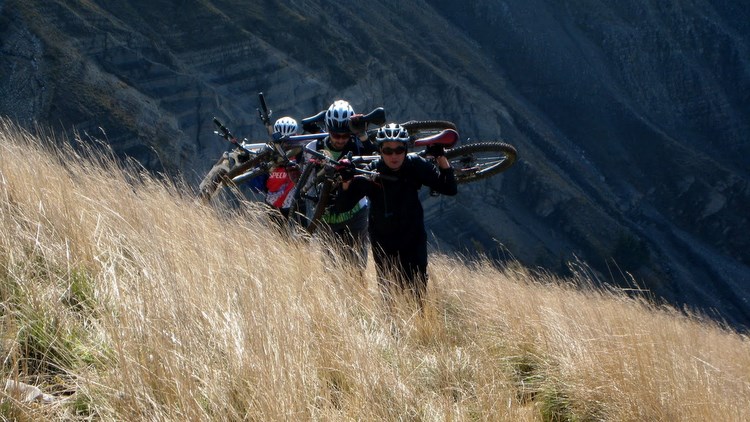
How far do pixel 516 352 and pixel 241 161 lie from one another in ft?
12.9

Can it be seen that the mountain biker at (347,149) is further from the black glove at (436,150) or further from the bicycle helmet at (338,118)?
A: the black glove at (436,150)

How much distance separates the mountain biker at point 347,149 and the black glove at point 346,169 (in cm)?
68

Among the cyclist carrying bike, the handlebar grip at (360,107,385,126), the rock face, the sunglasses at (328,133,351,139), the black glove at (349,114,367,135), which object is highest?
the handlebar grip at (360,107,385,126)

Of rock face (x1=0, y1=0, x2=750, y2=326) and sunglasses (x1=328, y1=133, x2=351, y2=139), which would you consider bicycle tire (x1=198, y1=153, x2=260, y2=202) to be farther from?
rock face (x1=0, y1=0, x2=750, y2=326)

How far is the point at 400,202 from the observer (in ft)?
15.6

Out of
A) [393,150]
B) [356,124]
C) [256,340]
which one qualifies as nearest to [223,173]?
[356,124]

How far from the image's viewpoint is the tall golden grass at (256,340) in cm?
246

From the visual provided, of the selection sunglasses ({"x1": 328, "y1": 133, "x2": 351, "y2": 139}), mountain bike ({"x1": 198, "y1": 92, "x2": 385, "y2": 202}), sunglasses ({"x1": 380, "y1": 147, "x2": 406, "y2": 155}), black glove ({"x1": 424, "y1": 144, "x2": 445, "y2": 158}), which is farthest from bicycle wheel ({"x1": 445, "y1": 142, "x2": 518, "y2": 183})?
sunglasses ({"x1": 380, "y1": 147, "x2": 406, "y2": 155})

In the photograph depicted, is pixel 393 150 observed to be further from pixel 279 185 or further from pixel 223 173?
pixel 223 173

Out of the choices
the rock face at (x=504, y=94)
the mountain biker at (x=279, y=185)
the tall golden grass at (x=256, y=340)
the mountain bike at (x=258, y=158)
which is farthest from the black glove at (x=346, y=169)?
the rock face at (x=504, y=94)

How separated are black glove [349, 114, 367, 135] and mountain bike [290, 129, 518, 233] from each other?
38 cm

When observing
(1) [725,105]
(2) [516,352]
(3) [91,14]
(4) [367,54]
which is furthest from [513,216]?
(2) [516,352]

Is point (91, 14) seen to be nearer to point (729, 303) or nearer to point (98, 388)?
point (98, 388)

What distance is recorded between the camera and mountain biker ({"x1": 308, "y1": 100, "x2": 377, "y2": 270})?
5.64 metres
